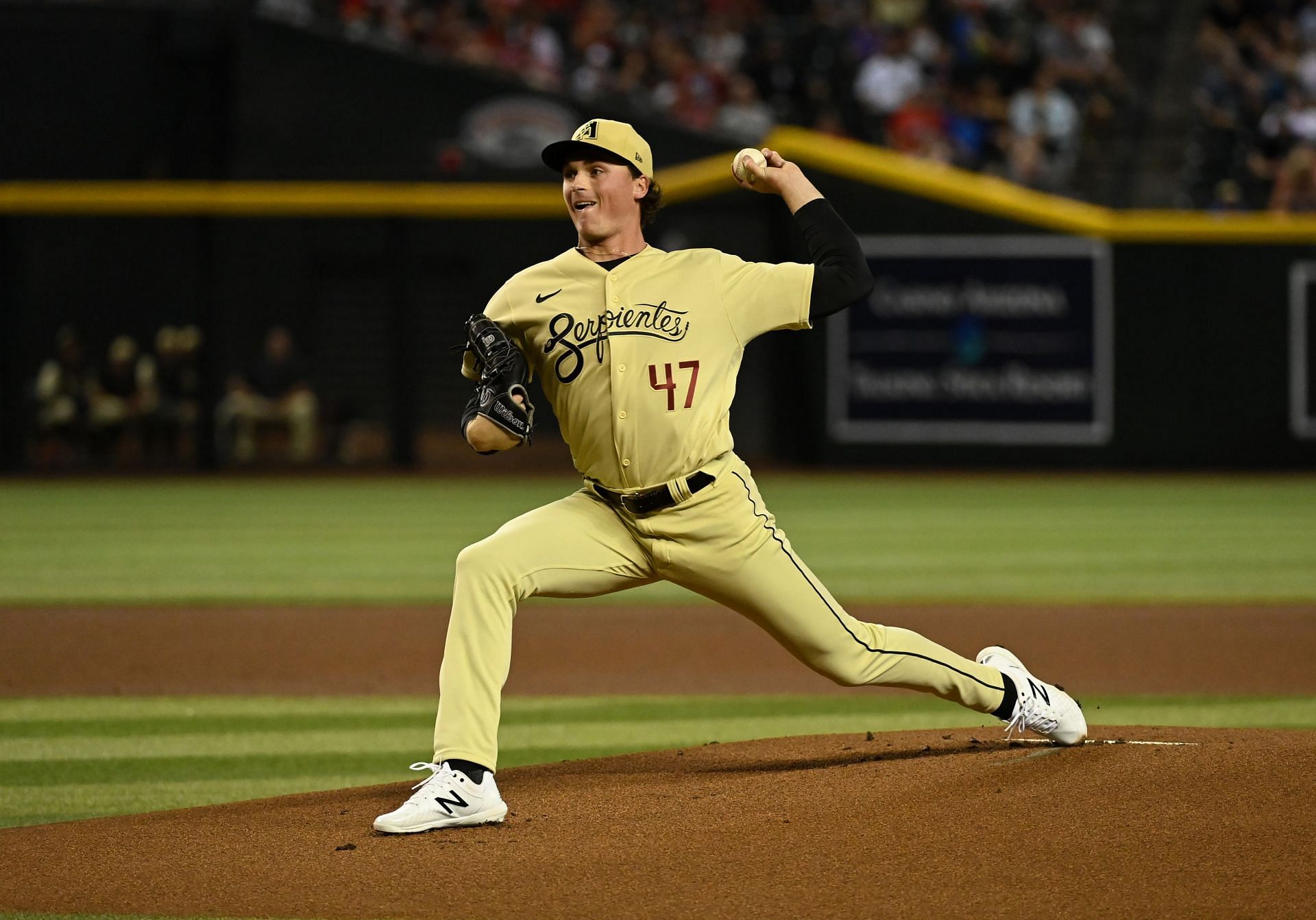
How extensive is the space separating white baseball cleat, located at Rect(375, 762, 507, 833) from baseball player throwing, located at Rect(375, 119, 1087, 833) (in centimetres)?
26

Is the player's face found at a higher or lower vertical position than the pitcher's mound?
higher

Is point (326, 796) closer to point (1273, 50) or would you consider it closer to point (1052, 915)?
point (1052, 915)

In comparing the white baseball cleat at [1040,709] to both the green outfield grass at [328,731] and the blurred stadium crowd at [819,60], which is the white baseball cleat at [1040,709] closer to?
the green outfield grass at [328,731]

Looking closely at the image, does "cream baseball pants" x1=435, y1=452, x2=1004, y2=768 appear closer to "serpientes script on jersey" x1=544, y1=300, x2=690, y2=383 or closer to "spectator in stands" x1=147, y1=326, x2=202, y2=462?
"serpientes script on jersey" x1=544, y1=300, x2=690, y2=383

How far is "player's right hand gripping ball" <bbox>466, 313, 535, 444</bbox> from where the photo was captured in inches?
160

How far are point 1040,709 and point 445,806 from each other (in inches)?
66.1

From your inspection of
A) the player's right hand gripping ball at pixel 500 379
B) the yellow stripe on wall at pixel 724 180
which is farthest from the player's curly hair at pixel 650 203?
the yellow stripe on wall at pixel 724 180

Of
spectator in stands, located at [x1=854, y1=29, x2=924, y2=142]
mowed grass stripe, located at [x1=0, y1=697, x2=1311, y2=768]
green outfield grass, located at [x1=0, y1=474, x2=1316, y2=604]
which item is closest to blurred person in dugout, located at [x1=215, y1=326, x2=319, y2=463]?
green outfield grass, located at [x1=0, y1=474, x2=1316, y2=604]

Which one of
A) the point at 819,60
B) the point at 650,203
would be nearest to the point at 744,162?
the point at 650,203

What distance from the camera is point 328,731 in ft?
19.7

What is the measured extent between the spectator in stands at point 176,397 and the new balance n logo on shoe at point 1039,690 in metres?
13.9

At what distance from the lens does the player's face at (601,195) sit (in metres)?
4.31

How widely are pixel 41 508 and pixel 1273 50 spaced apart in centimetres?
1427

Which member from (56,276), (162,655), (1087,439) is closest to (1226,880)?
(162,655)
